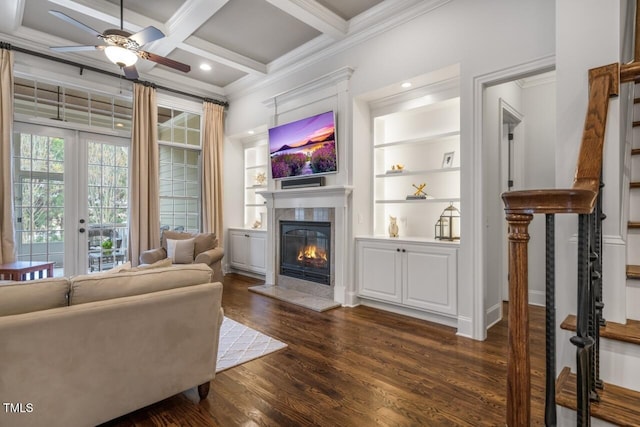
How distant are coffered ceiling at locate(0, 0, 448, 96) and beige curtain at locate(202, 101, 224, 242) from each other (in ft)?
3.69

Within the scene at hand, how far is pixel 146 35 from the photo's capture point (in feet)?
9.56

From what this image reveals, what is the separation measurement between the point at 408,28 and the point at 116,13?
3197mm

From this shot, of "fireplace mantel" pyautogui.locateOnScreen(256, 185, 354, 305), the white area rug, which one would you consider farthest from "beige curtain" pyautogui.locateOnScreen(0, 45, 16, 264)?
"fireplace mantel" pyautogui.locateOnScreen(256, 185, 354, 305)

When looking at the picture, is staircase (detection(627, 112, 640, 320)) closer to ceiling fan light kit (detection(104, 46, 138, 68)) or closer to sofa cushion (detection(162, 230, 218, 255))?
ceiling fan light kit (detection(104, 46, 138, 68))

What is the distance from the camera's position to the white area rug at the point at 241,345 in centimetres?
263

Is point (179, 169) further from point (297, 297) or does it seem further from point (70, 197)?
point (297, 297)

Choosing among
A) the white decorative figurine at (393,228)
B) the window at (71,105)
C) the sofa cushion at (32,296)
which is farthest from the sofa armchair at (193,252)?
the sofa cushion at (32,296)

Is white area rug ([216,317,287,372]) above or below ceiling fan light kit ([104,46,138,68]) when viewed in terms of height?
below

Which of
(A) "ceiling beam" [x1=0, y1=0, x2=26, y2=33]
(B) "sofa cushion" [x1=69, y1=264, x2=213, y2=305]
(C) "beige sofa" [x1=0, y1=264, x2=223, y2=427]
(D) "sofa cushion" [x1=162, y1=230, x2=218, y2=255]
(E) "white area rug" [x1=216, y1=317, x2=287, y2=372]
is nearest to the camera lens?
(C) "beige sofa" [x1=0, y1=264, x2=223, y2=427]

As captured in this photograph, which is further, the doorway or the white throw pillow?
the white throw pillow

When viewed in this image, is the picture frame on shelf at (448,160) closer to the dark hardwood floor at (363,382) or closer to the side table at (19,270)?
the dark hardwood floor at (363,382)

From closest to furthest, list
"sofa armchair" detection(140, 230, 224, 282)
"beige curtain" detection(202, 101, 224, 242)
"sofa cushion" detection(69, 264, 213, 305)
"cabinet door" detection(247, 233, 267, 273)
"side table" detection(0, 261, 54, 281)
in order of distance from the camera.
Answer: "sofa cushion" detection(69, 264, 213, 305) < "side table" detection(0, 261, 54, 281) < "sofa armchair" detection(140, 230, 224, 282) < "cabinet door" detection(247, 233, 267, 273) < "beige curtain" detection(202, 101, 224, 242)

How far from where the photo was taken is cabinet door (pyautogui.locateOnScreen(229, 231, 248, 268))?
6000mm

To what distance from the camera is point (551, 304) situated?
3.13 ft
